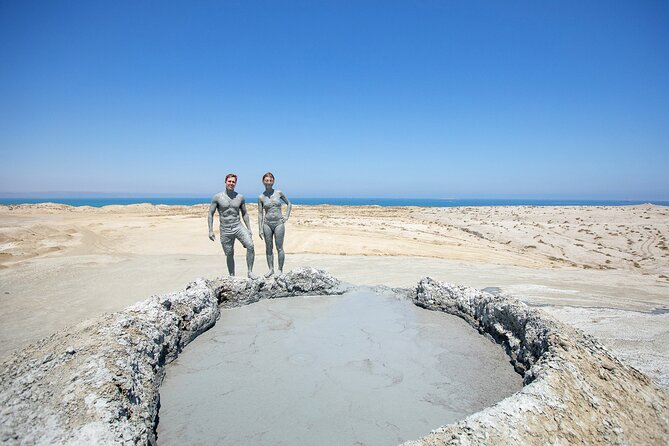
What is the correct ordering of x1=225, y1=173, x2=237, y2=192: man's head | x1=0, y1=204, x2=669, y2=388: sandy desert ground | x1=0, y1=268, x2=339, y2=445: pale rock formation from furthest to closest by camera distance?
x1=225, y1=173, x2=237, y2=192: man's head, x1=0, y1=204, x2=669, y2=388: sandy desert ground, x1=0, y1=268, x2=339, y2=445: pale rock formation

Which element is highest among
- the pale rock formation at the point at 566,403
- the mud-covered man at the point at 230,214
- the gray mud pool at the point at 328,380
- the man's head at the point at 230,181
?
the man's head at the point at 230,181

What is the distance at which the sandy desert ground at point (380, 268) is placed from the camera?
538 centimetres

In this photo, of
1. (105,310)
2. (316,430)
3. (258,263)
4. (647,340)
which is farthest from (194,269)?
(647,340)

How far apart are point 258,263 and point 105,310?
5.13 m

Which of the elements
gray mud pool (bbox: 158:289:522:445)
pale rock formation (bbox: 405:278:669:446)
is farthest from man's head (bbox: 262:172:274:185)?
pale rock formation (bbox: 405:278:669:446)

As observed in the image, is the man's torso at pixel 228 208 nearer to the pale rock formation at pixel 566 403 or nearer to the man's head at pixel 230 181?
the man's head at pixel 230 181

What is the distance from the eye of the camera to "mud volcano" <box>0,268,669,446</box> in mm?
2158

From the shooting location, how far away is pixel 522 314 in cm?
413

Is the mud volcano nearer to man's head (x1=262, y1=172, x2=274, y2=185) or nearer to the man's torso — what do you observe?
the man's torso

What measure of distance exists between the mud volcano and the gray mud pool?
20cm

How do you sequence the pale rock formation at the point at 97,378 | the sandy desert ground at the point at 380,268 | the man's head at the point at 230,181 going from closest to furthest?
the pale rock formation at the point at 97,378
the sandy desert ground at the point at 380,268
the man's head at the point at 230,181

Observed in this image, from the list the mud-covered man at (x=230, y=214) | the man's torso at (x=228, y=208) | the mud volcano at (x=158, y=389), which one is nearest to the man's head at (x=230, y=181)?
the mud-covered man at (x=230, y=214)

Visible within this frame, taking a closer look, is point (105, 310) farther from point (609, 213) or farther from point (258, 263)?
point (609, 213)

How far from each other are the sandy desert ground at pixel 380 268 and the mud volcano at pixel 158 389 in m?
0.98
